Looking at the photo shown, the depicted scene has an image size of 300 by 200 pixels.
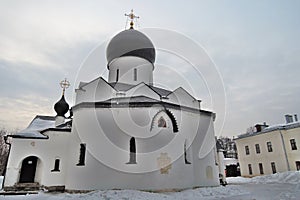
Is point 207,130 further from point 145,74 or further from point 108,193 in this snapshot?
point 108,193

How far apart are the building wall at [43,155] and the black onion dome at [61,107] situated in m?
2.84

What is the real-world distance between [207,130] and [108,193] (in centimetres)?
835

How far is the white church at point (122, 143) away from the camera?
38.5ft

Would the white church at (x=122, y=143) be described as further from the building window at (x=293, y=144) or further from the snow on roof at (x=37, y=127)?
the building window at (x=293, y=144)

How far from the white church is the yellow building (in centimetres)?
1162

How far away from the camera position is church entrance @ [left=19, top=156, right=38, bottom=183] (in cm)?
1523

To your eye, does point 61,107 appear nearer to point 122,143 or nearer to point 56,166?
point 56,166

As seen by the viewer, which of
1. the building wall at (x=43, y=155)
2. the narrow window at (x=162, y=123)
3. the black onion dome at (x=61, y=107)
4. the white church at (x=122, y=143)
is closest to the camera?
the white church at (x=122, y=143)

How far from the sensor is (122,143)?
40.1 ft

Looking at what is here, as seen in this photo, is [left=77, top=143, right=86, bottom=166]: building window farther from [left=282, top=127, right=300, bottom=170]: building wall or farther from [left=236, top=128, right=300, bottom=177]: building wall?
[left=282, top=127, right=300, bottom=170]: building wall

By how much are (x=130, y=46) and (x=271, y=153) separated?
1886 centimetres

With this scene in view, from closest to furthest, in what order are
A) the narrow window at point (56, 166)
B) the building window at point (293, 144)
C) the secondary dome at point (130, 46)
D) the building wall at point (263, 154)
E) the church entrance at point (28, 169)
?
1. the narrow window at point (56, 166)
2. the church entrance at point (28, 169)
3. the secondary dome at point (130, 46)
4. the building window at point (293, 144)
5. the building wall at point (263, 154)

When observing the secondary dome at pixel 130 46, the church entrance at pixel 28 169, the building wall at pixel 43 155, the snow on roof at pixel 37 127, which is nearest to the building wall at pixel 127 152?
the building wall at pixel 43 155

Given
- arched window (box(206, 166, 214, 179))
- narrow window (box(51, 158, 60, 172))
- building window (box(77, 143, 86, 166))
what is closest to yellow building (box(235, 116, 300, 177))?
arched window (box(206, 166, 214, 179))
